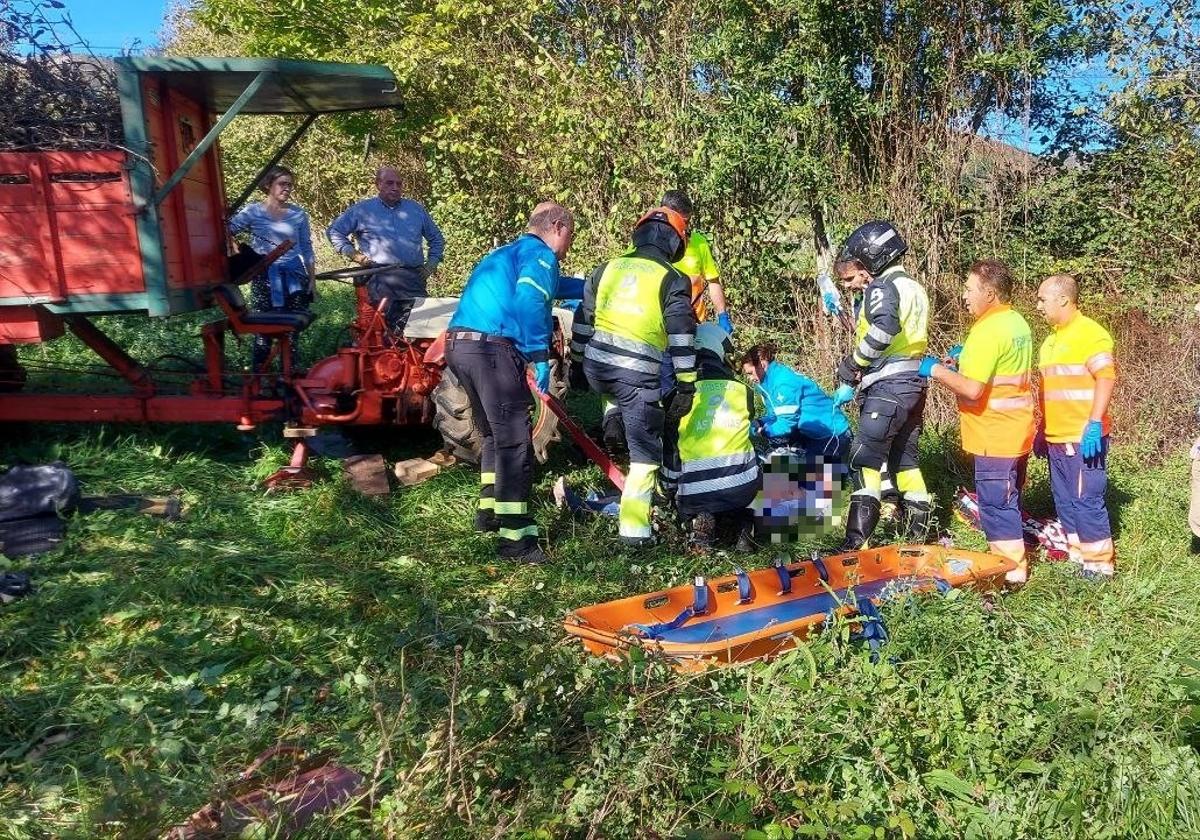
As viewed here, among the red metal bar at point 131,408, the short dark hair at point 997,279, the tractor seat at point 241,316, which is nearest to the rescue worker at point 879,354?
the short dark hair at point 997,279

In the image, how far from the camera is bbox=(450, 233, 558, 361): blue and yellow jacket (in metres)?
4.72

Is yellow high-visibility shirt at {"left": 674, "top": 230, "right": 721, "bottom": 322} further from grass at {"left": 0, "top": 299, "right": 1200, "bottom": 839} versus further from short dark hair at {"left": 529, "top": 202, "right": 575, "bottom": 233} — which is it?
grass at {"left": 0, "top": 299, "right": 1200, "bottom": 839}

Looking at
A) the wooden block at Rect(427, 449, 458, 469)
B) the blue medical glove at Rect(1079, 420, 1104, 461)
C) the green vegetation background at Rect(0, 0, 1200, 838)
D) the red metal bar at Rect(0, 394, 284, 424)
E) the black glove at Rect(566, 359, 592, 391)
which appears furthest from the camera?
the wooden block at Rect(427, 449, 458, 469)

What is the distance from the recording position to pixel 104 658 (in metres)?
3.44

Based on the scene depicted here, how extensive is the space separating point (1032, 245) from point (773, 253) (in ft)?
7.91

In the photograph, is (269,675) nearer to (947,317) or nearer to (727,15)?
(947,317)

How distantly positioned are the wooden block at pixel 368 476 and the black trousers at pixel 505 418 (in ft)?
3.43

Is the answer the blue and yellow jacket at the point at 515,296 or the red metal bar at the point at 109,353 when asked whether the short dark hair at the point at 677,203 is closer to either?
the blue and yellow jacket at the point at 515,296

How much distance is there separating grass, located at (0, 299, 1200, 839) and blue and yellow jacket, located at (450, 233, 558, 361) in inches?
54.7

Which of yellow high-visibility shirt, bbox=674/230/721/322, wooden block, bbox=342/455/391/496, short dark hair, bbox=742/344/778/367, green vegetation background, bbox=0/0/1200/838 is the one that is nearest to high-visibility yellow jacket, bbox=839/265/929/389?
short dark hair, bbox=742/344/778/367

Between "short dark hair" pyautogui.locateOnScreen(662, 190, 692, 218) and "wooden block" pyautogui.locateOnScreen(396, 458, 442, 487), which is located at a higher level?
"short dark hair" pyautogui.locateOnScreen(662, 190, 692, 218)

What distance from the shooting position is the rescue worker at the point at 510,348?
471cm

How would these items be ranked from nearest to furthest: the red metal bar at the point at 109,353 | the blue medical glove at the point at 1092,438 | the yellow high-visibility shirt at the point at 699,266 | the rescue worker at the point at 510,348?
1. the blue medical glove at the point at 1092,438
2. the rescue worker at the point at 510,348
3. the red metal bar at the point at 109,353
4. the yellow high-visibility shirt at the point at 699,266

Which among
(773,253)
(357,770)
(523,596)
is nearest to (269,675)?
(357,770)
